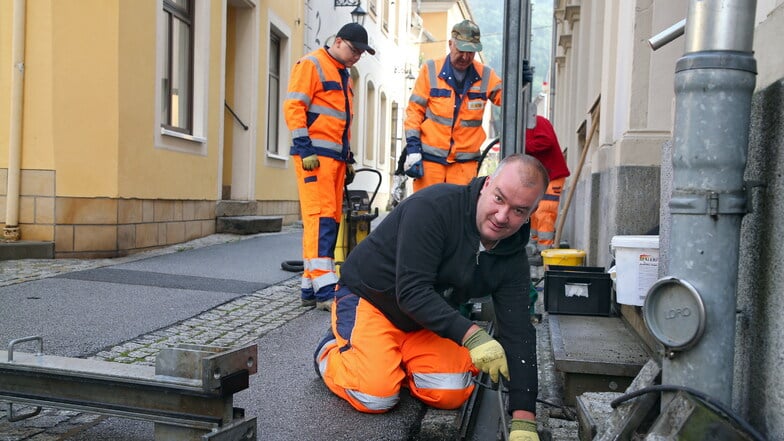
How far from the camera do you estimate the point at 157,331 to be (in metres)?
4.62

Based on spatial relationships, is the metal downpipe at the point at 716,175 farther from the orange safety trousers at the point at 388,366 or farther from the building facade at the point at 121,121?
the building facade at the point at 121,121

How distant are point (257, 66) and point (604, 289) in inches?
332

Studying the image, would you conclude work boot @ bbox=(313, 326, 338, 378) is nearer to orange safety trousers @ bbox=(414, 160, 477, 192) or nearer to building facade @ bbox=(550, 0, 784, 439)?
building facade @ bbox=(550, 0, 784, 439)

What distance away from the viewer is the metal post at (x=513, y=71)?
14.8ft

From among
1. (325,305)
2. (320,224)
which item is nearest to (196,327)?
(325,305)

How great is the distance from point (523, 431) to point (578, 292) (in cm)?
204

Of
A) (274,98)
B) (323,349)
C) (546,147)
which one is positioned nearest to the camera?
(323,349)

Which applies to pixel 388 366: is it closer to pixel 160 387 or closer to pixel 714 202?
pixel 160 387

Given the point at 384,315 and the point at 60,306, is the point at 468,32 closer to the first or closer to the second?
the point at 384,315

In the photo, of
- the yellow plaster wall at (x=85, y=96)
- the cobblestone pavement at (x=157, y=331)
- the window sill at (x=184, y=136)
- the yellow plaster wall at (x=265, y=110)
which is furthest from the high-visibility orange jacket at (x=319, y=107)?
the yellow plaster wall at (x=265, y=110)

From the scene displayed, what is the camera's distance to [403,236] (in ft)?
9.98

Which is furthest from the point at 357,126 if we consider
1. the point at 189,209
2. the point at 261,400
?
the point at 261,400

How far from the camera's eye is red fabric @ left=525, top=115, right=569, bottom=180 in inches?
309

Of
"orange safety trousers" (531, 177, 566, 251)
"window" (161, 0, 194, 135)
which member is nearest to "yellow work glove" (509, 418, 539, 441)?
"orange safety trousers" (531, 177, 566, 251)
